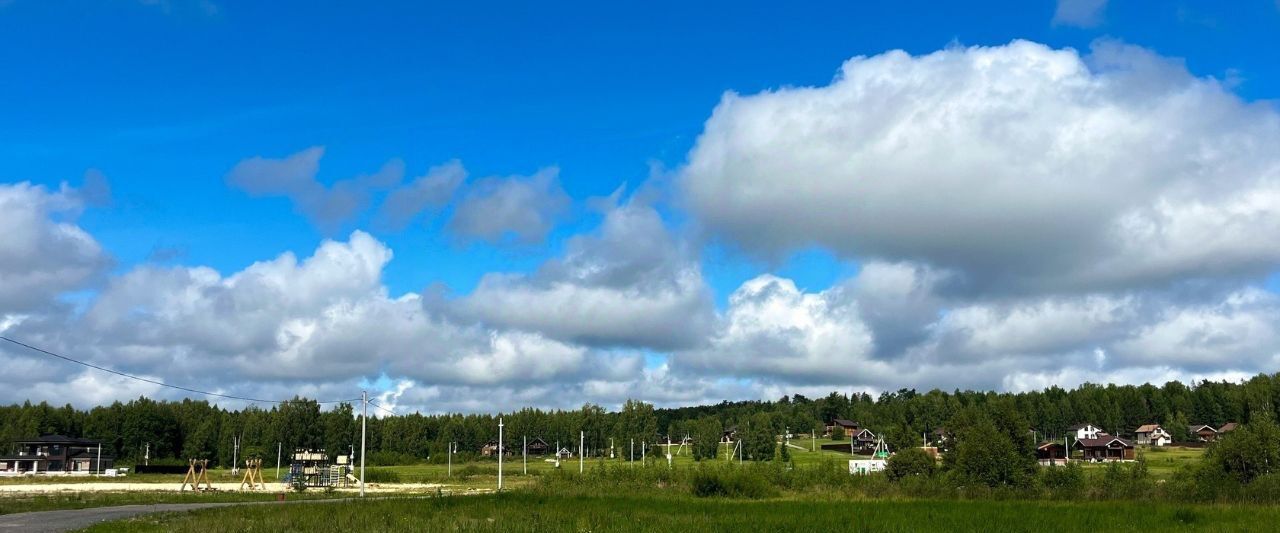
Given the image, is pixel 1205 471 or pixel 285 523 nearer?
pixel 285 523

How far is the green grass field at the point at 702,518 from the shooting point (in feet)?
98.3

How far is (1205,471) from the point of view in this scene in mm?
66812

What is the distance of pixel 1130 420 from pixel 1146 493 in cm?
15740

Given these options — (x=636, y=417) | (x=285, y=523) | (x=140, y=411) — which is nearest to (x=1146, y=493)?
(x=285, y=523)

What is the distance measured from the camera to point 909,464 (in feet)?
267

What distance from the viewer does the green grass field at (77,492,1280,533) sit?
98.3ft

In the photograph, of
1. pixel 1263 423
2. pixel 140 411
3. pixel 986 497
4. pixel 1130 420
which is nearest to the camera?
pixel 986 497

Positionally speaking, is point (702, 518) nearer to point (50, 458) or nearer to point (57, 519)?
point (57, 519)

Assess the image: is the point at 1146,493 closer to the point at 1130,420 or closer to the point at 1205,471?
the point at 1205,471

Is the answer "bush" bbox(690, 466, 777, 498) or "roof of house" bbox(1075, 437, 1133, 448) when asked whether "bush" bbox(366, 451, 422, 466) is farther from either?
"roof of house" bbox(1075, 437, 1133, 448)

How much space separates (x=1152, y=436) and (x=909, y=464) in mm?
121431

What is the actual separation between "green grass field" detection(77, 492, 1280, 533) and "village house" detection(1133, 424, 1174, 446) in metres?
151

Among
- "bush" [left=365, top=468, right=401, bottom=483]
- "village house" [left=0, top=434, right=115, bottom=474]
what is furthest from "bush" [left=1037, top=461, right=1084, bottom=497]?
"village house" [left=0, top=434, right=115, bottom=474]

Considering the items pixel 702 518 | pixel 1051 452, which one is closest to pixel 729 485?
pixel 702 518
